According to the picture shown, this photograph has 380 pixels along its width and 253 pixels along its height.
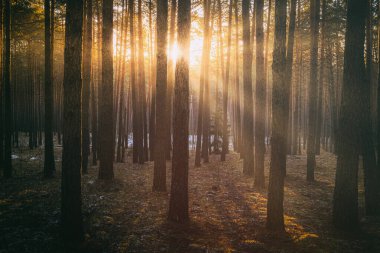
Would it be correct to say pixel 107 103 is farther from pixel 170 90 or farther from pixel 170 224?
pixel 170 90

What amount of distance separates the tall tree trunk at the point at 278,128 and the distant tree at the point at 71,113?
14.2 feet

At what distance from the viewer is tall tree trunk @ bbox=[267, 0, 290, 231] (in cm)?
571

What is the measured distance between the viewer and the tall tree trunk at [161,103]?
8.93 metres

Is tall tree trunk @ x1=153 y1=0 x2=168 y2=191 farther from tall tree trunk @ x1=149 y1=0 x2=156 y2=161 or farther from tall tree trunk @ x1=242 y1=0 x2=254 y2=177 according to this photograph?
tall tree trunk @ x1=149 y1=0 x2=156 y2=161

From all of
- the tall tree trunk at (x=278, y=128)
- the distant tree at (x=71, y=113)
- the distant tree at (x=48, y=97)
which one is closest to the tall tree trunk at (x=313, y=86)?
the tall tree trunk at (x=278, y=128)

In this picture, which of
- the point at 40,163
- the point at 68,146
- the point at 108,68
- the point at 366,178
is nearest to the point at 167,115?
the point at 108,68

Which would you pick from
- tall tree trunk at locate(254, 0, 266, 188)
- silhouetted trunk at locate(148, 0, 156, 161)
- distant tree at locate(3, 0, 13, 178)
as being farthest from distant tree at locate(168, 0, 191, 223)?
distant tree at locate(3, 0, 13, 178)

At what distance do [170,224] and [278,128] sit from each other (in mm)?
3604

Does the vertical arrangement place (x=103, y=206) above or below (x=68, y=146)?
below

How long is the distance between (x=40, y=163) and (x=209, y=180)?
35.5 feet

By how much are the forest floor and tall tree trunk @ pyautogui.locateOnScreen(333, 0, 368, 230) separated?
0.75 meters

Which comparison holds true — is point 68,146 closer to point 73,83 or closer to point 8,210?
point 73,83

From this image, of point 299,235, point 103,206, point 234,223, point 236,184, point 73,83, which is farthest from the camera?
point 236,184

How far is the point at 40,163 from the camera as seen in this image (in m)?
15.1
